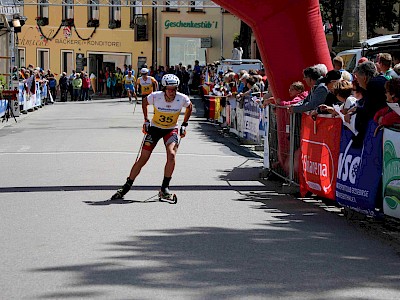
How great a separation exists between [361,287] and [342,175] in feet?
12.3

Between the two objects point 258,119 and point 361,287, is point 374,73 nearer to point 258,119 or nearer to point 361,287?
point 361,287

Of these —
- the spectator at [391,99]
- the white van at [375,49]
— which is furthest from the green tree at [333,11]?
the spectator at [391,99]

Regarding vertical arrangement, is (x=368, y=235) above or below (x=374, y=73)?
below

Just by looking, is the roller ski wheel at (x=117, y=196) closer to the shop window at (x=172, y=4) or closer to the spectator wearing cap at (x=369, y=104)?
the spectator wearing cap at (x=369, y=104)

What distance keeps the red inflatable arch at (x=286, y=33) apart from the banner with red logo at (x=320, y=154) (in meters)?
2.12

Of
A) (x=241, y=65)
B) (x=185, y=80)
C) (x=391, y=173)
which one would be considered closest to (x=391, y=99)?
(x=391, y=173)

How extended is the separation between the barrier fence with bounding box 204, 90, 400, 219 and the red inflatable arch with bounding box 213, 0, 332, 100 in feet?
2.17

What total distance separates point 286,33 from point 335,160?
13.2 ft

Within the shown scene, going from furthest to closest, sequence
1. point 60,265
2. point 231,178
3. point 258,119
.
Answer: point 258,119 → point 231,178 → point 60,265

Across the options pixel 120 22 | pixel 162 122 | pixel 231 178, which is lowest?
pixel 231 178

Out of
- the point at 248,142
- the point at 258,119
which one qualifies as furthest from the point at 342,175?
the point at 248,142

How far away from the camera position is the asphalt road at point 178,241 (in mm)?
6961

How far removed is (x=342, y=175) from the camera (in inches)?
420

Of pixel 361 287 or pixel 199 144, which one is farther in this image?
pixel 199 144
